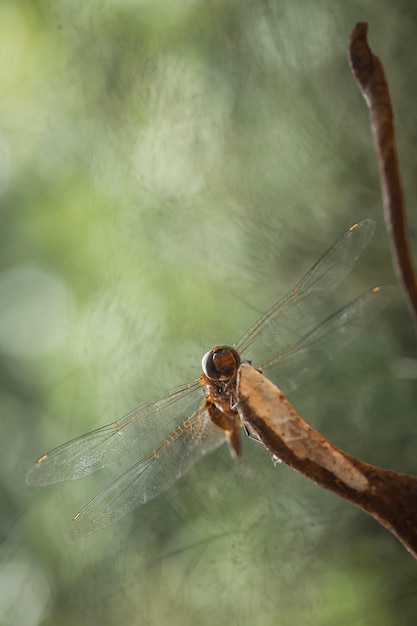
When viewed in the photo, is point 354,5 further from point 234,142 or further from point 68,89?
point 68,89

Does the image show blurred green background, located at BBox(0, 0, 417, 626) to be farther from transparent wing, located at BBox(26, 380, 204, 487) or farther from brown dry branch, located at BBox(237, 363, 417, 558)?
brown dry branch, located at BBox(237, 363, 417, 558)

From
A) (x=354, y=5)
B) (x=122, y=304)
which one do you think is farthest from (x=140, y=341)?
(x=354, y=5)

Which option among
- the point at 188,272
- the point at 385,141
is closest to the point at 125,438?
the point at 188,272

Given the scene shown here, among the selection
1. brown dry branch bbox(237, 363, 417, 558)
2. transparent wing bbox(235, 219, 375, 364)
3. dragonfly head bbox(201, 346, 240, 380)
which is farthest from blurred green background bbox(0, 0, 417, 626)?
brown dry branch bbox(237, 363, 417, 558)

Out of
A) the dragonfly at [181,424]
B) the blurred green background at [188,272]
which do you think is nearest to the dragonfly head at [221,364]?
the dragonfly at [181,424]

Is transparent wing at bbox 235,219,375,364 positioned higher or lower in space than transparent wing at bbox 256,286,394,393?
higher

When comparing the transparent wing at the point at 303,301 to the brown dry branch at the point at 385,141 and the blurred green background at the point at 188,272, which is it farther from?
the brown dry branch at the point at 385,141

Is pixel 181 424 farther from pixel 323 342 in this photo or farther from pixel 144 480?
pixel 323 342

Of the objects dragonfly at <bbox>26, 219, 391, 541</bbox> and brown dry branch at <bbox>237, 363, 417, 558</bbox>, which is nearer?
brown dry branch at <bbox>237, 363, 417, 558</bbox>
